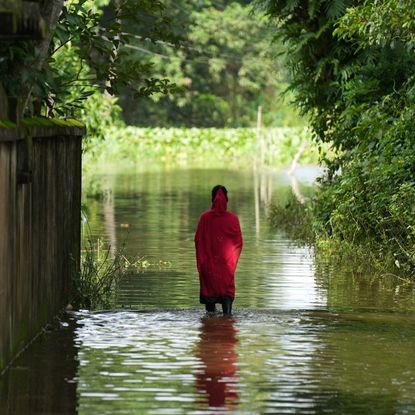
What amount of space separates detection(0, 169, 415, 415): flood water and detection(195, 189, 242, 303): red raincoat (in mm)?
405

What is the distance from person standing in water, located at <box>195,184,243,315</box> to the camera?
15055mm

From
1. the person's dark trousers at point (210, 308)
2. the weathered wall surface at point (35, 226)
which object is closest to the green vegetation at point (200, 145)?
the person's dark trousers at point (210, 308)

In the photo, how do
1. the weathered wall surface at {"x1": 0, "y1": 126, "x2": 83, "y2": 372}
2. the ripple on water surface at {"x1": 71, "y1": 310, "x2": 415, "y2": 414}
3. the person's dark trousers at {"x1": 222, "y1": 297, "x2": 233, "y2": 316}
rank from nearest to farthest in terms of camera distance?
the ripple on water surface at {"x1": 71, "y1": 310, "x2": 415, "y2": 414}, the weathered wall surface at {"x1": 0, "y1": 126, "x2": 83, "y2": 372}, the person's dark trousers at {"x1": 222, "y1": 297, "x2": 233, "y2": 316}

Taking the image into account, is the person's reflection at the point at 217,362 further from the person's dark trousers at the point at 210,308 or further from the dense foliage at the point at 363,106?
the dense foliage at the point at 363,106

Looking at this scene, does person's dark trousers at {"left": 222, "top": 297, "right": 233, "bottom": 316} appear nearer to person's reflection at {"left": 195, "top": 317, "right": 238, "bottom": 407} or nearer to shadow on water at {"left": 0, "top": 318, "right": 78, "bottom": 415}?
person's reflection at {"left": 195, "top": 317, "right": 238, "bottom": 407}

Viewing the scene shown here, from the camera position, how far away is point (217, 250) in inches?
599

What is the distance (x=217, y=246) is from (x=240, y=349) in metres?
2.83

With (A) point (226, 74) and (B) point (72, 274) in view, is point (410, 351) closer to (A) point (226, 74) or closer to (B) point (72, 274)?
(B) point (72, 274)

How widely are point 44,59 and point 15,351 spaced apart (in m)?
2.56

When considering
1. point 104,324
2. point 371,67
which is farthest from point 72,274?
point 371,67

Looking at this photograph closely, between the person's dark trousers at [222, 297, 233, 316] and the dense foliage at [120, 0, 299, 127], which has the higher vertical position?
the dense foliage at [120, 0, 299, 127]

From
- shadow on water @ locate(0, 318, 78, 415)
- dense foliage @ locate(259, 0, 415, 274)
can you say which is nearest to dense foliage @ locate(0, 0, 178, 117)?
shadow on water @ locate(0, 318, 78, 415)

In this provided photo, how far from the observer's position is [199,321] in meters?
14.4

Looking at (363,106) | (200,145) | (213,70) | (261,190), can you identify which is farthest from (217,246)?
(213,70)
